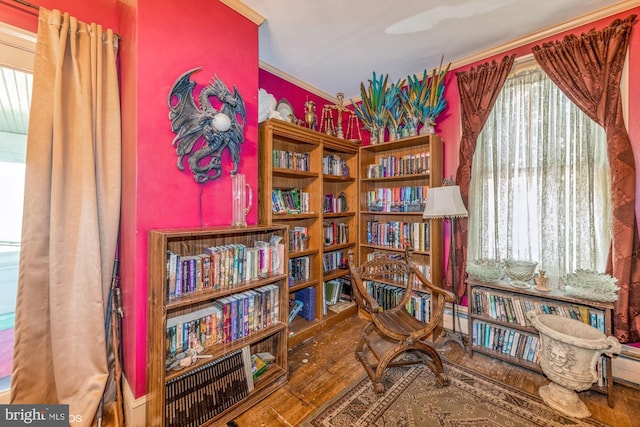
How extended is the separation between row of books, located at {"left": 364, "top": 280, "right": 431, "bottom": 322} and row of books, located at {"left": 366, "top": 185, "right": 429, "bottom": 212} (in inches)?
34.0

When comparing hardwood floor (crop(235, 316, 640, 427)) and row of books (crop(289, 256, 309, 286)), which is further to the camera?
row of books (crop(289, 256, 309, 286))

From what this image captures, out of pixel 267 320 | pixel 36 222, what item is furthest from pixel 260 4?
pixel 267 320

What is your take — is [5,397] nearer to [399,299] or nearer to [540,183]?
[399,299]

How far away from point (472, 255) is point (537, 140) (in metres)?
1.14

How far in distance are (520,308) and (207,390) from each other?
2.35 m

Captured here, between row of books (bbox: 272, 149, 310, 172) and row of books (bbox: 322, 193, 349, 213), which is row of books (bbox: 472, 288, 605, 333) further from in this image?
row of books (bbox: 272, 149, 310, 172)

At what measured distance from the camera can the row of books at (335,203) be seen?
2.91m

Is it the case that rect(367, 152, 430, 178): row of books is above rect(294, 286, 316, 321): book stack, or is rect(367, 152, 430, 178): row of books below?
above


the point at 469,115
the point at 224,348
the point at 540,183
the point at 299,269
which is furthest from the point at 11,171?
the point at 540,183

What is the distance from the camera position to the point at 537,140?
2.19 metres

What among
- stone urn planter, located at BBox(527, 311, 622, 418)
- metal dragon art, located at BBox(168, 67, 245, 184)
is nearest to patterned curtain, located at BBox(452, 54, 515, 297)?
stone urn planter, located at BBox(527, 311, 622, 418)

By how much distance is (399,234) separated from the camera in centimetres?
282

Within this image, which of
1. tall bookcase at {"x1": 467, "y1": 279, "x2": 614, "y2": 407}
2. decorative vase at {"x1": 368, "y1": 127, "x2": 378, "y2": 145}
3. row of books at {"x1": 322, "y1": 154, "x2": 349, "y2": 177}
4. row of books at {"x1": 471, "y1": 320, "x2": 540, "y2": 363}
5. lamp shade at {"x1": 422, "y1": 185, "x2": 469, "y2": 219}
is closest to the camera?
tall bookcase at {"x1": 467, "y1": 279, "x2": 614, "y2": 407}

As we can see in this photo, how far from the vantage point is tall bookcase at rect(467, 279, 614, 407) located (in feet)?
5.79
